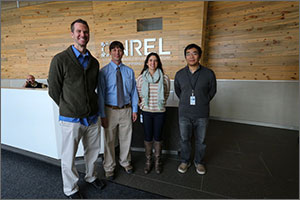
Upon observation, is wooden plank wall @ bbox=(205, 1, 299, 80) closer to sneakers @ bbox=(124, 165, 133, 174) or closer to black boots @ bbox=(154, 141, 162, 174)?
black boots @ bbox=(154, 141, 162, 174)

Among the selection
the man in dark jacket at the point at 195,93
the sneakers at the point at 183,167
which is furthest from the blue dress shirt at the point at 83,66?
the sneakers at the point at 183,167

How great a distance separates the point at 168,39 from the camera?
4.23 m

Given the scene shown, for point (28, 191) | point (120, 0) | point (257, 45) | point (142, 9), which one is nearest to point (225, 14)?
point (257, 45)

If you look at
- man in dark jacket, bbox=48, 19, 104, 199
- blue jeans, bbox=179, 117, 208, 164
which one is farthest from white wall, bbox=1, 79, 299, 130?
man in dark jacket, bbox=48, 19, 104, 199

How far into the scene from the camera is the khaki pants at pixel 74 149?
1.55 m

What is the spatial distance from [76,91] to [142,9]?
12.1ft

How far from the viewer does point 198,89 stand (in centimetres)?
189

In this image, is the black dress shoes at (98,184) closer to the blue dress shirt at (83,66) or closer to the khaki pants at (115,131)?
the khaki pants at (115,131)

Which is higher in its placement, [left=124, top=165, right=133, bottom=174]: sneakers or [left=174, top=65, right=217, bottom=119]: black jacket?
[left=174, top=65, right=217, bottom=119]: black jacket

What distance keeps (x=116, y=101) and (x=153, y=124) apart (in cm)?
57

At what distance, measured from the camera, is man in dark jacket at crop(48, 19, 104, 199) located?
145 centimetres

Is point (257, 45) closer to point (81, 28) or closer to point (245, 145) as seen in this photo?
point (245, 145)

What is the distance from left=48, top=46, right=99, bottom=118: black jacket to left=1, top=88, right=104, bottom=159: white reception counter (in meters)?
0.67

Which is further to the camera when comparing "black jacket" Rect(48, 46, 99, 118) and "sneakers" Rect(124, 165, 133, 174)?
"sneakers" Rect(124, 165, 133, 174)
